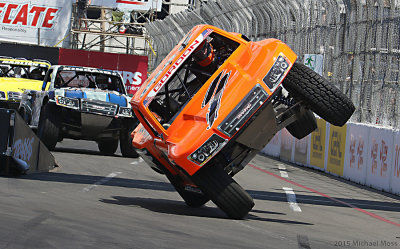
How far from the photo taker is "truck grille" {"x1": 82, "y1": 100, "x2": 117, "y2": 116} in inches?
653

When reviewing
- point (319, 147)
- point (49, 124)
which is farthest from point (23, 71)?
point (319, 147)

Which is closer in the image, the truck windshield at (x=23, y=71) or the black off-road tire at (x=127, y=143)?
the black off-road tire at (x=127, y=143)

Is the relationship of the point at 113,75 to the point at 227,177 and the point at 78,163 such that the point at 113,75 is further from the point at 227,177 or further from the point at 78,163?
the point at 227,177

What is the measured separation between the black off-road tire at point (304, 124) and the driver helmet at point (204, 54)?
4.48 ft

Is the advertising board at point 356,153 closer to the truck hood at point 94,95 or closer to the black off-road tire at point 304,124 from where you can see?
the truck hood at point 94,95

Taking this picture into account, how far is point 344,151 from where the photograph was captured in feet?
61.0

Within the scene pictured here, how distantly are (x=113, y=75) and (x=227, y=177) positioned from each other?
894cm

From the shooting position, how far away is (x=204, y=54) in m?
10.4

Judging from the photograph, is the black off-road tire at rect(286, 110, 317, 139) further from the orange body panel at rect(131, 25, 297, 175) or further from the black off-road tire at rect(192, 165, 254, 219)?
the black off-road tire at rect(192, 165, 254, 219)

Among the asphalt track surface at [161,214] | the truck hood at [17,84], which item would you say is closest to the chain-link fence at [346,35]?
the asphalt track surface at [161,214]

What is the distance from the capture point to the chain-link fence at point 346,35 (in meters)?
16.5

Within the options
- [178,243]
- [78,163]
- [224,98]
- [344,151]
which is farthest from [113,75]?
[178,243]

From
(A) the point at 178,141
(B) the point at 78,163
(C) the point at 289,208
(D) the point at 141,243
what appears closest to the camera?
(D) the point at 141,243

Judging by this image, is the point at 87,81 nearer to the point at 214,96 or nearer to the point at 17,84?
the point at 17,84
